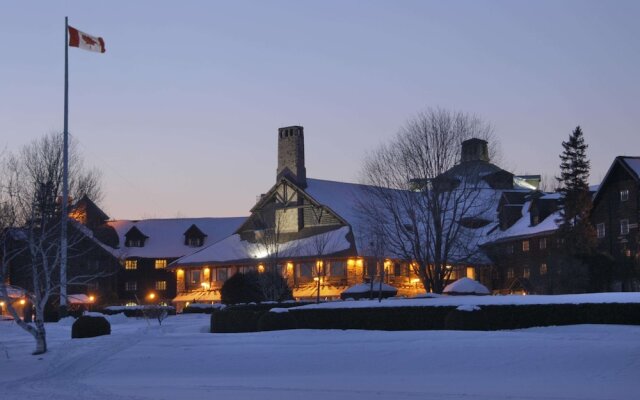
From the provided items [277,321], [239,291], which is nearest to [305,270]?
[239,291]

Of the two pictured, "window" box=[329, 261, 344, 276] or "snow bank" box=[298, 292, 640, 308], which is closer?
"snow bank" box=[298, 292, 640, 308]

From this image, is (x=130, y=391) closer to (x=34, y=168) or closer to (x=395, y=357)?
(x=395, y=357)

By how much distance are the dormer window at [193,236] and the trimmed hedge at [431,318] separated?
5869cm

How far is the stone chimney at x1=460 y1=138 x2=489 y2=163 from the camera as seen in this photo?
50406 millimetres

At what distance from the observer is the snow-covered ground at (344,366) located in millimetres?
23653

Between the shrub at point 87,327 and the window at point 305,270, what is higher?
the window at point 305,270

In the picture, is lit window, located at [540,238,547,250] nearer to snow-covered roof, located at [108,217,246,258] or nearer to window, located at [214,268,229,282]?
window, located at [214,268,229,282]

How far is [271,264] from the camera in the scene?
68.6 m

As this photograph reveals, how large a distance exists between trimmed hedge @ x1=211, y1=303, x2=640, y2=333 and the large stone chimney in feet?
137

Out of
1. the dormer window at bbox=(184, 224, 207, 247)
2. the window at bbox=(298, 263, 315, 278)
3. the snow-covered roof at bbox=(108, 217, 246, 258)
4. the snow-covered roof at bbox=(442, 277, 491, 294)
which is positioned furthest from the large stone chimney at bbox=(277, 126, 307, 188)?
the snow-covered roof at bbox=(442, 277, 491, 294)

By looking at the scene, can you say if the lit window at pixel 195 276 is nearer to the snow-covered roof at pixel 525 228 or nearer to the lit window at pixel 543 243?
the snow-covered roof at pixel 525 228

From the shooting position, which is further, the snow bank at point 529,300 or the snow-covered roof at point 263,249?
the snow-covered roof at point 263,249

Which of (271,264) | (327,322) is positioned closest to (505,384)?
(327,322)

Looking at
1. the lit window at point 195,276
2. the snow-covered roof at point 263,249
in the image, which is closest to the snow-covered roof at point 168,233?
the lit window at point 195,276
